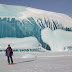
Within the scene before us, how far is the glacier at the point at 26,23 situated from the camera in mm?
34656

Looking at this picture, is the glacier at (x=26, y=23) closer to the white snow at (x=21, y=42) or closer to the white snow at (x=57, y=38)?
the white snow at (x=57, y=38)

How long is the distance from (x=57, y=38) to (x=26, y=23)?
848 centimetres

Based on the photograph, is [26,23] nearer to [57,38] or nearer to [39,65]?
[57,38]

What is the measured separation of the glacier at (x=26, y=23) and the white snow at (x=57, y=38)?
19.7 inches

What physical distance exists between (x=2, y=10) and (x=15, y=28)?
588 centimetres

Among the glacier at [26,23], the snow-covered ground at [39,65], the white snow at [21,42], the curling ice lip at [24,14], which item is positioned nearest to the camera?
the snow-covered ground at [39,65]

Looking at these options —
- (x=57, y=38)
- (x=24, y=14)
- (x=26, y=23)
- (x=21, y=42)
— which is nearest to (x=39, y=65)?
(x=21, y=42)

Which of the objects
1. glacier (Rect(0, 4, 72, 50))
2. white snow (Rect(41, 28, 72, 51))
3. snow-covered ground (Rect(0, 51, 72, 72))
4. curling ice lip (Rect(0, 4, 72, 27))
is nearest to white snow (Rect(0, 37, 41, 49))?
glacier (Rect(0, 4, 72, 50))

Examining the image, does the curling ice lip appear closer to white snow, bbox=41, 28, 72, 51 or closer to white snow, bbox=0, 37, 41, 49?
white snow, bbox=41, 28, 72, 51

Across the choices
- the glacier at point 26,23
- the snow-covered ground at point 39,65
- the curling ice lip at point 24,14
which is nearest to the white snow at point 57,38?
the glacier at point 26,23

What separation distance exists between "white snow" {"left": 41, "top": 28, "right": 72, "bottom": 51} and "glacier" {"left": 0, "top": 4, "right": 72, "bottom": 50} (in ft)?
1.65

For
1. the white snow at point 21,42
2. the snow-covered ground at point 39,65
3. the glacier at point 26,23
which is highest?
the glacier at point 26,23

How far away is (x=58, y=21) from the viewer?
38688mm

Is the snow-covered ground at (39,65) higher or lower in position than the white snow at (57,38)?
lower
